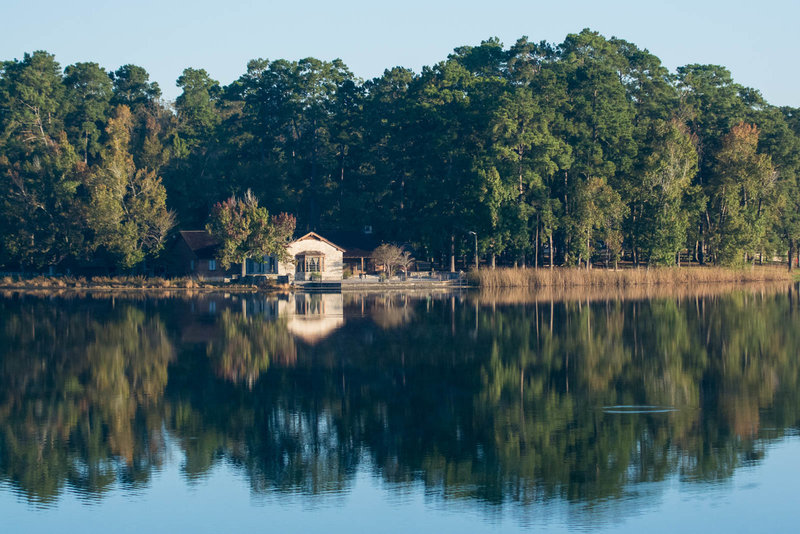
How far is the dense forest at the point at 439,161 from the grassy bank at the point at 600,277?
2.27m

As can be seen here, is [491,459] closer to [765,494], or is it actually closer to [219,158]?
[765,494]

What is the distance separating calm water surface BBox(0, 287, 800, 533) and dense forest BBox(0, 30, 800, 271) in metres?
35.1

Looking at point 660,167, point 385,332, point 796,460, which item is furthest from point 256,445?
point 660,167

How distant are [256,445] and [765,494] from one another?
38.1 ft

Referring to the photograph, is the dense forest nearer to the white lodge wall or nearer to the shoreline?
the shoreline

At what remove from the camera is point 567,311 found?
174 feet

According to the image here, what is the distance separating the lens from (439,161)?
276 ft

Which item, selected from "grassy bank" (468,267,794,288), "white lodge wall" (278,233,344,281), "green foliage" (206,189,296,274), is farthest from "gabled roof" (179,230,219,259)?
"grassy bank" (468,267,794,288)

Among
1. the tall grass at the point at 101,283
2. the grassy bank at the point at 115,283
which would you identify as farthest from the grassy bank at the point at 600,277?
the tall grass at the point at 101,283

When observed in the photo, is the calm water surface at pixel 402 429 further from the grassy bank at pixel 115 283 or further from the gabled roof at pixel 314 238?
the gabled roof at pixel 314 238

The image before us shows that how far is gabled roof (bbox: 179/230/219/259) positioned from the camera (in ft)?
258

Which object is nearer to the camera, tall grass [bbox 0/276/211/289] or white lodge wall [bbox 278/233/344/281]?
tall grass [bbox 0/276/211/289]

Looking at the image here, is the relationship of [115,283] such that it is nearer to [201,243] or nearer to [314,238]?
[201,243]

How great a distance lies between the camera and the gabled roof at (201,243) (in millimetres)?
78500
